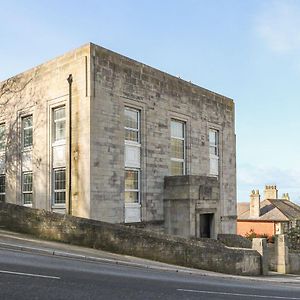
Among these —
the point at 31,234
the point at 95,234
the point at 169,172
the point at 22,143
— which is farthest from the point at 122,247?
the point at 22,143

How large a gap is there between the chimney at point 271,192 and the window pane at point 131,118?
39.4m

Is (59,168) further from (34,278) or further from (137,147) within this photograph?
(34,278)

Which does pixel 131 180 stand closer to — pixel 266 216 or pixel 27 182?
pixel 27 182

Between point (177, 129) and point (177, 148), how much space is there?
1.26m

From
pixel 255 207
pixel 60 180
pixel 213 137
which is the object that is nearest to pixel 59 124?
pixel 60 180

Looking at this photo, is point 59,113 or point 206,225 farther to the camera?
point 206,225

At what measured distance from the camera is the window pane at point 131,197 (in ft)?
72.2

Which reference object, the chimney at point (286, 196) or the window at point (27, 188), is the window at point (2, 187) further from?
the chimney at point (286, 196)

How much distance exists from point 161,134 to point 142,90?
9.92 feet

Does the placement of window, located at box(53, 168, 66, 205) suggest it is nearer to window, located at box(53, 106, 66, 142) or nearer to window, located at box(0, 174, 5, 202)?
window, located at box(53, 106, 66, 142)

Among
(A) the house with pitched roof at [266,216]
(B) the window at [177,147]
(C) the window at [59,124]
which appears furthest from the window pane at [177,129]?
(A) the house with pitched roof at [266,216]

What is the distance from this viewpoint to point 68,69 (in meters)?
21.3

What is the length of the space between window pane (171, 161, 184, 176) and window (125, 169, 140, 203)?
3.33m

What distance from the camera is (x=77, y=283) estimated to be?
8.41m
